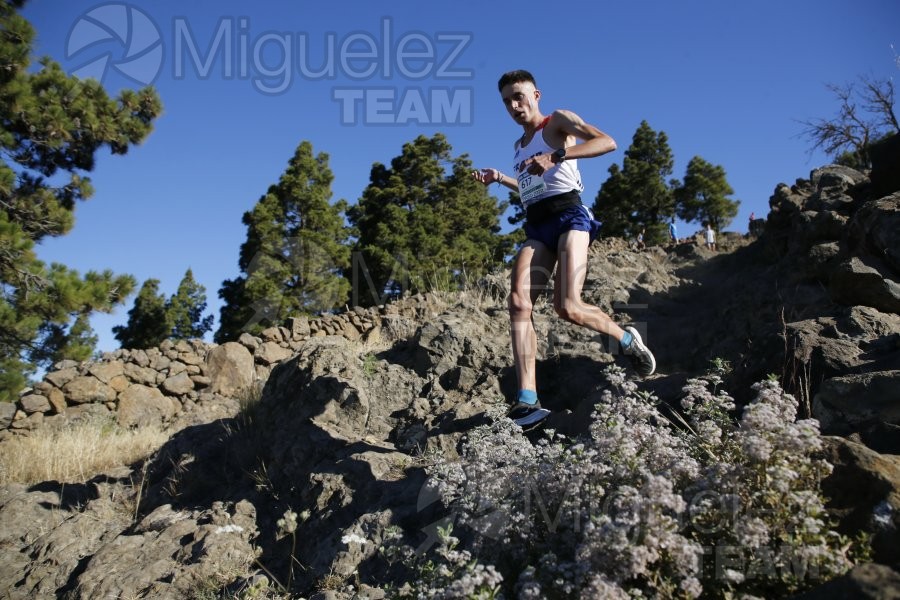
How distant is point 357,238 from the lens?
24.0 meters

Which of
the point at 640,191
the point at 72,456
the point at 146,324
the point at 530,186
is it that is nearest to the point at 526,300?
the point at 530,186

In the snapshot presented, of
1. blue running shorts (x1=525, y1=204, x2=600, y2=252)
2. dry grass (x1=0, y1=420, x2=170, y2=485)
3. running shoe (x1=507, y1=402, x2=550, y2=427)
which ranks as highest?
blue running shorts (x1=525, y1=204, x2=600, y2=252)

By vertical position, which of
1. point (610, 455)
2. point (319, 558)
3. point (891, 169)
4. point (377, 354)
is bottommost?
point (319, 558)

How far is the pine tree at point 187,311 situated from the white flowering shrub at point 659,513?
79.7 feet

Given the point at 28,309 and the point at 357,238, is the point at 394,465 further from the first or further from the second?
the point at 357,238

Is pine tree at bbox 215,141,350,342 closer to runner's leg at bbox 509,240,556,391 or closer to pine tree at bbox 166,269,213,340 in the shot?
pine tree at bbox 166,269,213,340

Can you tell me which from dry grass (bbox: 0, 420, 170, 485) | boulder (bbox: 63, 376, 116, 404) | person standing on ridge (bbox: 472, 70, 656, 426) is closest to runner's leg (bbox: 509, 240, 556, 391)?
person standing on ridge (bbox: 472, 70, 656, 426)

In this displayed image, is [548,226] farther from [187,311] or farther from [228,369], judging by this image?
[187,311]

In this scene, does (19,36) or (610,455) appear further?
(19,36)

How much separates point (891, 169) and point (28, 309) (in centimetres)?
1161

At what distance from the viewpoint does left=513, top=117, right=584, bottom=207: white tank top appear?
3.70 metres

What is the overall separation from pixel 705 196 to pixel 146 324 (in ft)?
92.1

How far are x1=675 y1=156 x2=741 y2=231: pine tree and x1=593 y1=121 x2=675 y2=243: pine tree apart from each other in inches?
60.3

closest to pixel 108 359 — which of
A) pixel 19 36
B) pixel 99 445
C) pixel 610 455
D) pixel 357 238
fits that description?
pixel 99 445
